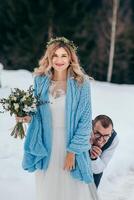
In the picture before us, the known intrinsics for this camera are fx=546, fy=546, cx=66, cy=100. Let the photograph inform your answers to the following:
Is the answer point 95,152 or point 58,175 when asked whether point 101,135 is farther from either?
point 58,175

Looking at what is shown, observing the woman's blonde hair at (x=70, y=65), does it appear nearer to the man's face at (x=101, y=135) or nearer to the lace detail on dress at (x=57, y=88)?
the lace detail on dress at (x=57, y=88)

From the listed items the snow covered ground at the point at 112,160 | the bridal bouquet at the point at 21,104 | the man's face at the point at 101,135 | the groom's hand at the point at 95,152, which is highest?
the bridal bouquet at the point at 21,104

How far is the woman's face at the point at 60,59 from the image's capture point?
401 cm

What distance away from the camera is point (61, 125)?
404 centimetres

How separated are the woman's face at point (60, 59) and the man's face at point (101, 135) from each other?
2.57 feet

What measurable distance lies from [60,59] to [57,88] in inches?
8.6

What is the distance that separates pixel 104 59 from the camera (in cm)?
2469

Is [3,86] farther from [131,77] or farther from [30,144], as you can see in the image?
[131,77]

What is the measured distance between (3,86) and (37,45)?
48.6ft

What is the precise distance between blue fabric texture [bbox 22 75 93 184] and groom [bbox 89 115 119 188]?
35cm

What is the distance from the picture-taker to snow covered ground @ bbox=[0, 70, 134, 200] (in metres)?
5.75

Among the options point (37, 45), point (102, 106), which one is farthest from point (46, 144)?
point (37, 45)

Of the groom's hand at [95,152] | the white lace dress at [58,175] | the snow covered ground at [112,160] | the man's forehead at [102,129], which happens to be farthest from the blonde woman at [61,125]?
the snow covered ground at [112,160]

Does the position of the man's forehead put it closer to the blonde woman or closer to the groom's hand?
the groom's hand
